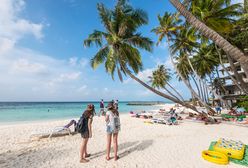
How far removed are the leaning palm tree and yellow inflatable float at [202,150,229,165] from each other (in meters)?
7.74

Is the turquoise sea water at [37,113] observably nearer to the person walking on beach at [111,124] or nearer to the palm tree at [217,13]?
the person walking on beach at [111,124]

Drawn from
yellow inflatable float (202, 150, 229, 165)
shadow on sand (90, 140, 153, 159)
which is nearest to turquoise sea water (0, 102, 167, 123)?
shadow on sand (90, 140, 153, 159)

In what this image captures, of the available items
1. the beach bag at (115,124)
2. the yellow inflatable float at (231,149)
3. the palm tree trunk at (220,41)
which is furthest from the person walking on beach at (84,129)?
the palm tree trunk at (220,41)

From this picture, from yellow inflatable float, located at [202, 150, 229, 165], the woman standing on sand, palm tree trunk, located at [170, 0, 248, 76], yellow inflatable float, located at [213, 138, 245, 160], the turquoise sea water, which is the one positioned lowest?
the turquoise sea water

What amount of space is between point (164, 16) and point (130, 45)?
7.34 meters

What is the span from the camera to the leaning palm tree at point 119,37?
11242mm

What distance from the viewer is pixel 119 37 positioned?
37.4 ft

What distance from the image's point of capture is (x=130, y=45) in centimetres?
1154

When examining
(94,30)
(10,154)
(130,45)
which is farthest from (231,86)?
(10,154)

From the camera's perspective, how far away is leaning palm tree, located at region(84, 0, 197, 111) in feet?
36.9

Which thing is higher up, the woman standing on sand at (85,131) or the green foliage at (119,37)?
the green foliage at (119,37)

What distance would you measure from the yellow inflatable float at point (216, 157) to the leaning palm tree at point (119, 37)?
7737 mm

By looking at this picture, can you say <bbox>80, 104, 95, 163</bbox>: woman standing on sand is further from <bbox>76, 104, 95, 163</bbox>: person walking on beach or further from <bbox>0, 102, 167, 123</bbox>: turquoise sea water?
<bbox>0, 102, 167, 123</bbox>: turquoise sea water

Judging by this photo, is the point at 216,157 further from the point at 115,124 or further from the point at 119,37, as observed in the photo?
the point at 119,37
